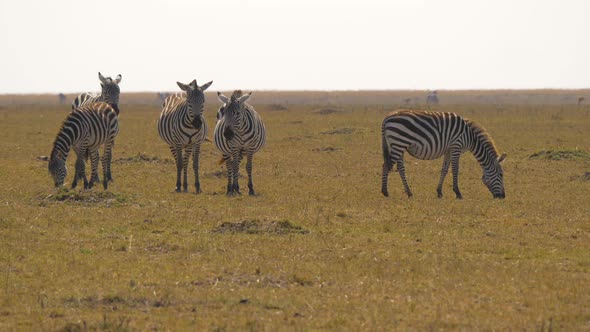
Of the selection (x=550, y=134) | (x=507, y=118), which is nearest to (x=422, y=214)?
(x=550, y=134)

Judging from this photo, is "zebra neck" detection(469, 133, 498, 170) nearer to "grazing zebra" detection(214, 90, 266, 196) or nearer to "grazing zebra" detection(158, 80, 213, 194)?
"grazing zebra" detection(214, 90, 266, 196)

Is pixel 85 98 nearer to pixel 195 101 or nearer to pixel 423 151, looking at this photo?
pixel 195 101

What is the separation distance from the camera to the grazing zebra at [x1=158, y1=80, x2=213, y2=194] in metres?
19.3

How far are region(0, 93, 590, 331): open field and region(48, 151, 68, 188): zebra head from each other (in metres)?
0.40

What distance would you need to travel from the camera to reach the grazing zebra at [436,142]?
1911cm

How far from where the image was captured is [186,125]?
64.4 ft

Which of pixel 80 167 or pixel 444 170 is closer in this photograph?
pixel 444 170

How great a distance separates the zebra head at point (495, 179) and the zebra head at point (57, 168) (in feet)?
30.5

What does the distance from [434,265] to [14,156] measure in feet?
68.4

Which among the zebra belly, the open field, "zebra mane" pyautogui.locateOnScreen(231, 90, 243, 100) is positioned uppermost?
"zebra mane" pyautogui.locateOnScreen(231, 90, 243, 100)

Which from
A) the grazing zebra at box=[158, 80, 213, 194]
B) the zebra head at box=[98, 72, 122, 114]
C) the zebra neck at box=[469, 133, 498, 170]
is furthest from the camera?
the zebra head at box=[98, 72, 122, 114]

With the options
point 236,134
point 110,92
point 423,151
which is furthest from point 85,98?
point 423,151

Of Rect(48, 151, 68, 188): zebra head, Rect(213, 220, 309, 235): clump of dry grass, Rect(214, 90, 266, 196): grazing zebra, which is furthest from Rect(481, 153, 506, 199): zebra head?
Rect(48, 151, 68, 188): zebra head

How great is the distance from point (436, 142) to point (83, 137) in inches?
307
